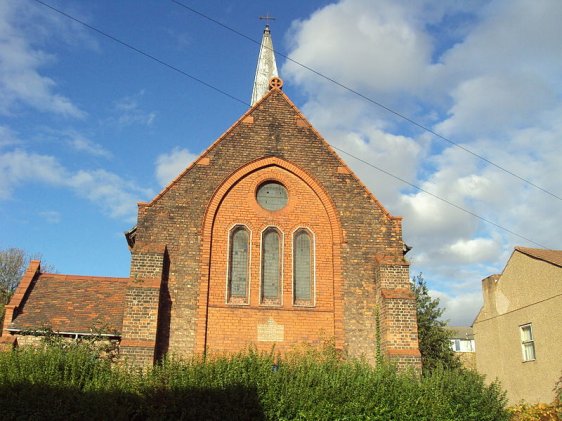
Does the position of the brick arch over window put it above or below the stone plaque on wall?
above

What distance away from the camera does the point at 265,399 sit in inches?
494

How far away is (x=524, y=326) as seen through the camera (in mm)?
23562

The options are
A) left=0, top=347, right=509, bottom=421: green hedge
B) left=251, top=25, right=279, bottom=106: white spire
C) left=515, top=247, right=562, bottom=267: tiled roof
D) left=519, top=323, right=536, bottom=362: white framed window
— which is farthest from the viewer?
left=251, top=25, right=279, bottom=106: white spire

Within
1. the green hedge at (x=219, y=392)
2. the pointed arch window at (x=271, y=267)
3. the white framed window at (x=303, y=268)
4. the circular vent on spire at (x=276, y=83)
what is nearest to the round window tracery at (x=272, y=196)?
the pointed arch window at (x=271, y=267)

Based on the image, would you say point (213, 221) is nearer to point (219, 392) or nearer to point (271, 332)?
point (271, 332)

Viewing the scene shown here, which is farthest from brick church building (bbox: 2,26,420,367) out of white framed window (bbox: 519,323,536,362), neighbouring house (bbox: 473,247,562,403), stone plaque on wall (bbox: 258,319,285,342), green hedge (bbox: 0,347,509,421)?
white framed window (bbox: 519,323,536,362)

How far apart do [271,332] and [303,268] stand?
88.9 inches

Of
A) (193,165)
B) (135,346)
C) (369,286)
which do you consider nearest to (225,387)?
(135,346)

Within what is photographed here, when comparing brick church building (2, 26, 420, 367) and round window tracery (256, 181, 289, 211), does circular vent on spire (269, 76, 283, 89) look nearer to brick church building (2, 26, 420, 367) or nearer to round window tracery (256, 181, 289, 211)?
brick church building (2, 26, 420, 367)

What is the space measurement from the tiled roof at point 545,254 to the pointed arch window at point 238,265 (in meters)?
12.7

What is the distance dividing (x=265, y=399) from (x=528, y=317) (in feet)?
49.8

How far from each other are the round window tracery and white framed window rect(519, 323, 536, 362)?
42.1 feet

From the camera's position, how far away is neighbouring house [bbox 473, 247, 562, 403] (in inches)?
843

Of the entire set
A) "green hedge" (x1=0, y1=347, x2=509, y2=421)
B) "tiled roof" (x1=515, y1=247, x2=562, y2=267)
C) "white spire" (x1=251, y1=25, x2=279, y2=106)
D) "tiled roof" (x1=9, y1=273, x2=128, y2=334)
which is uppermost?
"white spire" (x1=251, y1=25, x2=279, y2=106)
